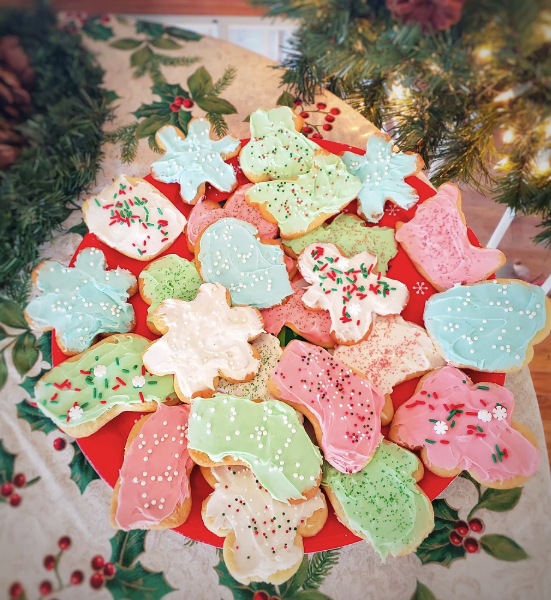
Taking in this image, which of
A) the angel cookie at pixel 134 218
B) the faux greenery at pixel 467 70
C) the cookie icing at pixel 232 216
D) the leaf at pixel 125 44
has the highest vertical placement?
the faux greenery at pixel 467 70

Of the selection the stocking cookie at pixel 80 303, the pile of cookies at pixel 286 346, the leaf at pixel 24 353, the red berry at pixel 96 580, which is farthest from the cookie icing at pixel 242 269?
the red berry at pixel 96 580

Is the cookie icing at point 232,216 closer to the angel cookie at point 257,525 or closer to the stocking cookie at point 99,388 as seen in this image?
the stocking cookie at point 99,388

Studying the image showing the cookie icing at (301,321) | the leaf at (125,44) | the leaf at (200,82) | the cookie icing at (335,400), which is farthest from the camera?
the leaf at (200,82)

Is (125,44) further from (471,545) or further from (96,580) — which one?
(471,545)

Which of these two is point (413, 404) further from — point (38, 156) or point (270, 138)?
point (38, 156)

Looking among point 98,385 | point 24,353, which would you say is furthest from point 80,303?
point 24,353

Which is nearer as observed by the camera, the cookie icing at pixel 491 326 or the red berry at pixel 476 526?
the cookie icing at pixel 491 326
